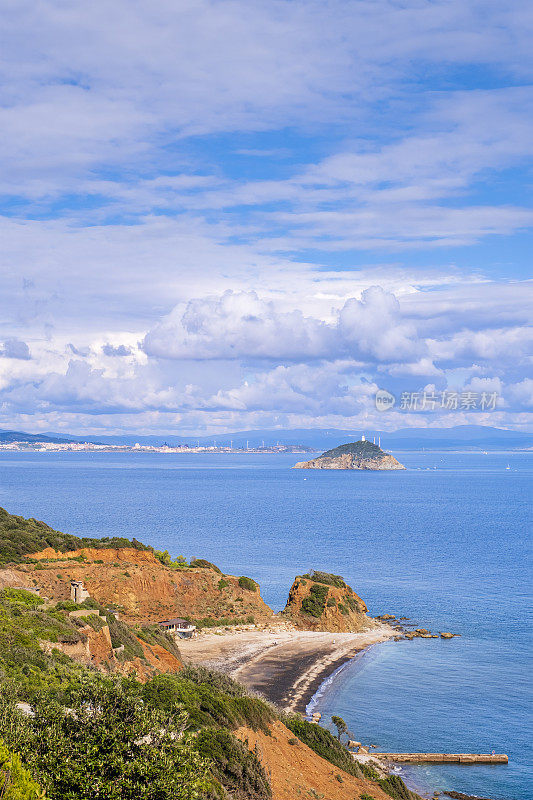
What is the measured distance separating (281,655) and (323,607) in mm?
11443

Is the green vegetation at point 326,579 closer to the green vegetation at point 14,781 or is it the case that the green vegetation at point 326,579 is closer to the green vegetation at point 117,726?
the green vegetation at point 117,726

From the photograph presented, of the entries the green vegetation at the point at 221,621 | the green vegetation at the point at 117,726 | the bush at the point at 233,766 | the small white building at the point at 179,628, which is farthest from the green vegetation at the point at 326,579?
the bush at the point at 233,766

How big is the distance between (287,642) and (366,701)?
1426 cm

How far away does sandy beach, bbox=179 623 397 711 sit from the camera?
46.2 meters

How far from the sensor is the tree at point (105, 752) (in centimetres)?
1234

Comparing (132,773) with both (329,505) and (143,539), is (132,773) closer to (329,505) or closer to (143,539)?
(143,539)

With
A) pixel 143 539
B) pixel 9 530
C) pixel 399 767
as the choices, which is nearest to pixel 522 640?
pixel 399 767

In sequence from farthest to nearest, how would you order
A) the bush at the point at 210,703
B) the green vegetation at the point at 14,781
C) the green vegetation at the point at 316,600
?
the green vegetation at the point at 316,600 < the bush at the point at 210,703 < the green vegetation at the point at 14,781

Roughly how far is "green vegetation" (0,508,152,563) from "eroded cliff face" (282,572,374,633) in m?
17.0

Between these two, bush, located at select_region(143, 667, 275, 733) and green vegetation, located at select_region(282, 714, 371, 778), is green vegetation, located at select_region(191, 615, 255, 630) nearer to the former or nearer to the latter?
green vegetation, located at select_region(282, 714, 371, 778)

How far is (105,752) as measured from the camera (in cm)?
1293

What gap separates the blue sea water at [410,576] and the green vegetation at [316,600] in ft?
19.5

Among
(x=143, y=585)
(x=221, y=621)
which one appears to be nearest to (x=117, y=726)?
(x=143, y=585)

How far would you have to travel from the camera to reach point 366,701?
147 ft
